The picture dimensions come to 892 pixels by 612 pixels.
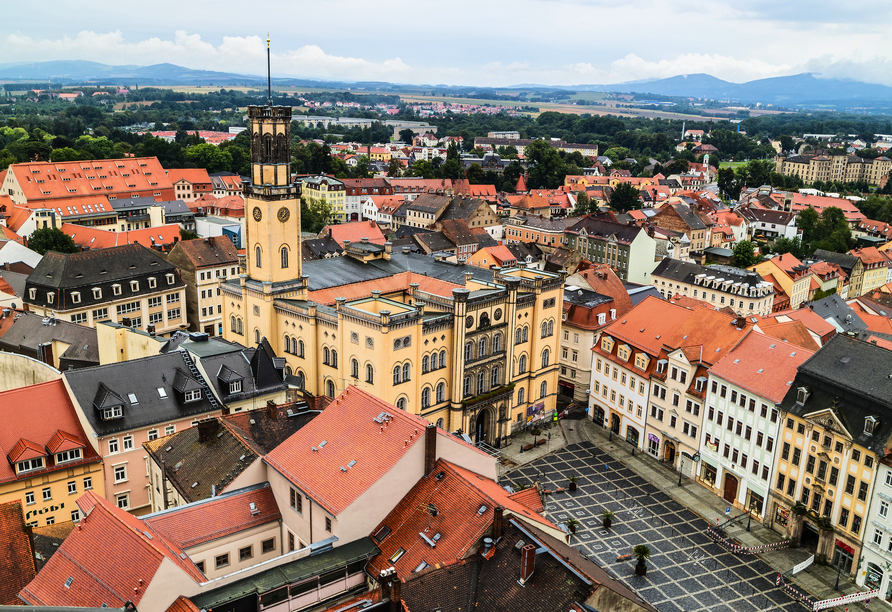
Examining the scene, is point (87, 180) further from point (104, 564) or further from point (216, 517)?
point (104, 564)

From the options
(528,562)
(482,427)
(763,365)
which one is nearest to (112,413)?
(528,562)

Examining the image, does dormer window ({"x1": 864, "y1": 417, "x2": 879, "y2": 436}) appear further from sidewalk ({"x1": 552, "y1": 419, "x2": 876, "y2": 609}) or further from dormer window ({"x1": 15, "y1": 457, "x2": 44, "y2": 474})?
dormer window ({"x1": 15, "y1": 457, "x2": 44, "y2": 474})

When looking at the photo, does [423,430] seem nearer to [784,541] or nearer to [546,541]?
[546,541]

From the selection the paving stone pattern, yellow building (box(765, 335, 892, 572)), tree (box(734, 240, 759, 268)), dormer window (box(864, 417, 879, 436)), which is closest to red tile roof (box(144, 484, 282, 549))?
the paving stone pattern

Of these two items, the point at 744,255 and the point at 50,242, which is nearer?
the point at 50,242

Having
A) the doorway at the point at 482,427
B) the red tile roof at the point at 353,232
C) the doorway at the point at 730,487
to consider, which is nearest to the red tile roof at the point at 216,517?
the doorway at the point at 482,427

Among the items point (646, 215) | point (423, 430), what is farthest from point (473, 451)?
point (646, 215)
